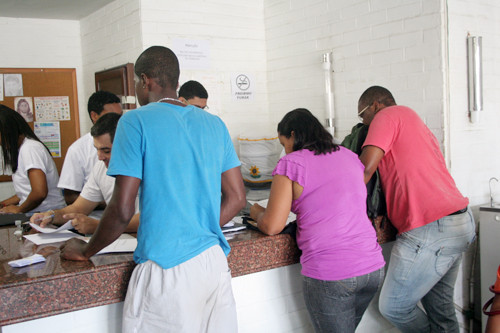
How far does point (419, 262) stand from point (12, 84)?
15.2ft

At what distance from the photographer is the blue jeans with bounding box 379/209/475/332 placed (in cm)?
234

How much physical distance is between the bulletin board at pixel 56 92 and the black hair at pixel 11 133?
2.19m

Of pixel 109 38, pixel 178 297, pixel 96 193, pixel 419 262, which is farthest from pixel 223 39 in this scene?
pixel 178 297

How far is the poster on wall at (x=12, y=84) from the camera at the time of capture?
16.8 feet

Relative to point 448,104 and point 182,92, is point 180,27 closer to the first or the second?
point 182,92

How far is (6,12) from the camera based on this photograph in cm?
490

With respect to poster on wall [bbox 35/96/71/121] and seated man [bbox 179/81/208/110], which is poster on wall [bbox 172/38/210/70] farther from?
poster on wall [bbox 35/96/71/121]

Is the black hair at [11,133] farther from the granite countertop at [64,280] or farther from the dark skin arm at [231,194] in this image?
the dark skin arm at [231,194]

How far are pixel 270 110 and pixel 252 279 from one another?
305 centimetres

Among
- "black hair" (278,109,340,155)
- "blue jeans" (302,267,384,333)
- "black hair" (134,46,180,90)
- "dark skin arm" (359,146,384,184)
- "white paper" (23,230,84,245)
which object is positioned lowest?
"blue jeans" (302,267,384,333)

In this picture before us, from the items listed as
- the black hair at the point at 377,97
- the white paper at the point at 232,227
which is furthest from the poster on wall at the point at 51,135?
the black hair at the point at 377,97

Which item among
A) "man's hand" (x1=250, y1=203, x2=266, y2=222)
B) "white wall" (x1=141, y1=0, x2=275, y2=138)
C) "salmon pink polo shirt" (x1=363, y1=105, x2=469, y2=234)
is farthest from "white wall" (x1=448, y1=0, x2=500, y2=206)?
"white wall" (x1=141, y1=0, x2=275, y2=138)

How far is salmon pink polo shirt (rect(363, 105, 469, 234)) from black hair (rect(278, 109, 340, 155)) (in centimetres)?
40

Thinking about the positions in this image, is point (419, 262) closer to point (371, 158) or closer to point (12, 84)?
point (371, 158)
